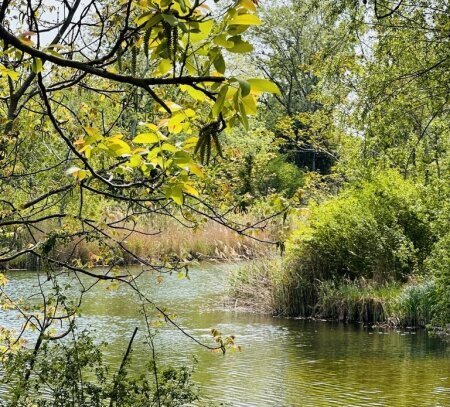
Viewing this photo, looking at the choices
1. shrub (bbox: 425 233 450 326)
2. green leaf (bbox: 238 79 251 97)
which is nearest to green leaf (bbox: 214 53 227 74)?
green leaf (bbox: 238 79 251 97)

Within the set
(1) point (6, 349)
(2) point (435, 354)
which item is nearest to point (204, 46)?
(1) point (6, 349)

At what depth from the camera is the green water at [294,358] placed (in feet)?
28.2

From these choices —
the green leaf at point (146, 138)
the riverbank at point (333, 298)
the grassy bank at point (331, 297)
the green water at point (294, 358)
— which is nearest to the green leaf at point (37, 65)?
the green leaf at point (146, 138)

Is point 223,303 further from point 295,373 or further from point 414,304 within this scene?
point 295,373

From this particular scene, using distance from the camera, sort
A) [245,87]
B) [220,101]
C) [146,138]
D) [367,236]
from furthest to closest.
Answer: [367,236] < [146,138] < [220,101] < [245,87]

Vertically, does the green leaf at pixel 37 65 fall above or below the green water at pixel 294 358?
above

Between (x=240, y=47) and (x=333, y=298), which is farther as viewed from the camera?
(x=333, y=298)

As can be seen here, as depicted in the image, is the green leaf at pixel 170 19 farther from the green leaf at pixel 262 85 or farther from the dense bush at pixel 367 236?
the dense bush at pixel 367 236

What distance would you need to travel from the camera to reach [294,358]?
10.8m

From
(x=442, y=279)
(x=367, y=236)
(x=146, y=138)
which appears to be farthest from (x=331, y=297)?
(x=146, y=138)

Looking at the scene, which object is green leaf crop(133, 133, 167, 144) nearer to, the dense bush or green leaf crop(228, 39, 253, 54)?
green leaf crop(228, 39, 253, 54)

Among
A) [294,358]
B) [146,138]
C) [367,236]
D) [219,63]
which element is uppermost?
[367,236]

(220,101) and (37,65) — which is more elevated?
(37,65)

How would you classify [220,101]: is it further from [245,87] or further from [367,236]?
[367,236]
